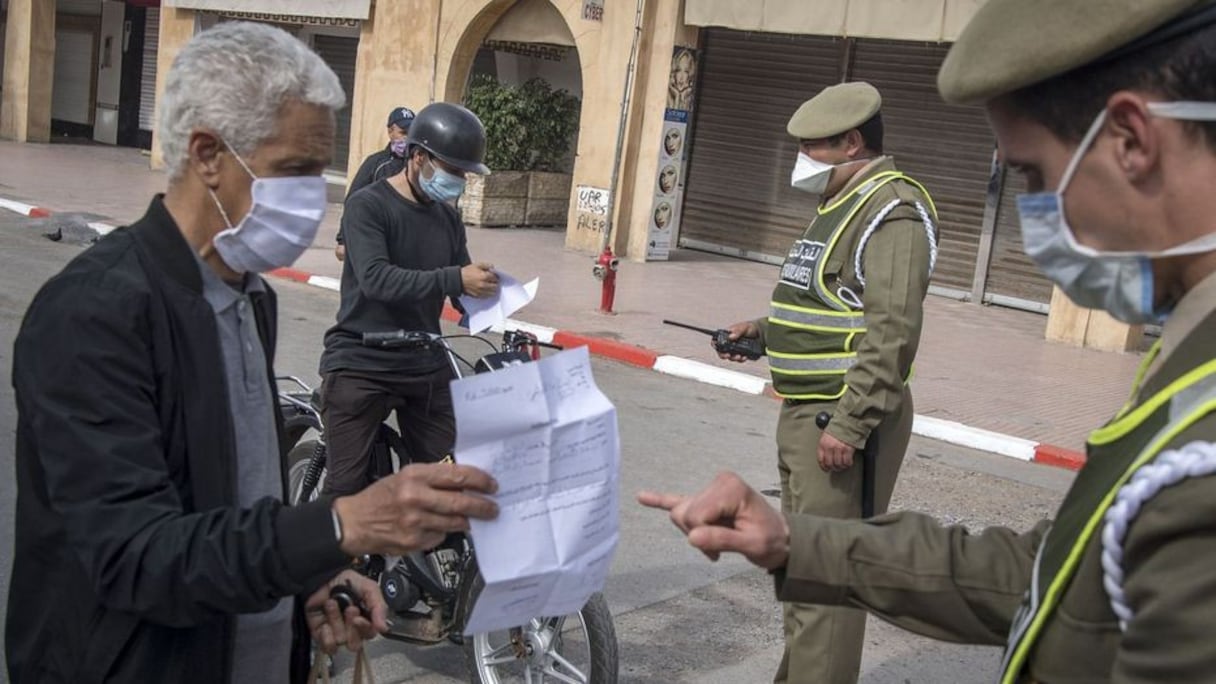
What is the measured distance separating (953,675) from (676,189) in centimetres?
1237

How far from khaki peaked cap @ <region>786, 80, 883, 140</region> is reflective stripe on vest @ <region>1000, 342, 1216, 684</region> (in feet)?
9.01

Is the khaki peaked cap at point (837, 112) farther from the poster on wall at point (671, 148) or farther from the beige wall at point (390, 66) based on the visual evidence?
the beige wall at point (390, 66)

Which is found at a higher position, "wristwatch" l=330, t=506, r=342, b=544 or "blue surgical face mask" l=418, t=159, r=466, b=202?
"blue surgical face mask" l=418, t=159, r=466, b=202

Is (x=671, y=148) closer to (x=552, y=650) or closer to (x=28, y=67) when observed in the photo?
(x=552, y=650)

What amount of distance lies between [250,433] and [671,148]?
14.6 meters

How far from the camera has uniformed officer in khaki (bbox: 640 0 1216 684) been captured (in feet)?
4.17

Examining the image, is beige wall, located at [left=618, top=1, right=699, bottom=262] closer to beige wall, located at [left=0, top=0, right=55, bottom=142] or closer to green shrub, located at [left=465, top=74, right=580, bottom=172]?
green shrub, located at [left=465, top=74, right=580, bottom=172]

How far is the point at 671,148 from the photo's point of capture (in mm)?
16531

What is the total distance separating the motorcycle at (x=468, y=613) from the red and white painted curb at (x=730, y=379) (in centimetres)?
344

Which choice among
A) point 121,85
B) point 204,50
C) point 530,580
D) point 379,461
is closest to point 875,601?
point 530,580

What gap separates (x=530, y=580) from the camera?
6.31 feet

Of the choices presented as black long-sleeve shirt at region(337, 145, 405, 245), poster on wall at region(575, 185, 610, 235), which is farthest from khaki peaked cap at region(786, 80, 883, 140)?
poster on wall at region(575, 185, 610, 235)

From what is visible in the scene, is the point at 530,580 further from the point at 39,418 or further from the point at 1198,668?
the point at 1198,668

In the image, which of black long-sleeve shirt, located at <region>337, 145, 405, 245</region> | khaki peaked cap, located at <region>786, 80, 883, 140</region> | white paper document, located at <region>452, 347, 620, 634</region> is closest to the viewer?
white paper document, located at <region>452, 347, 620, 634</region>
